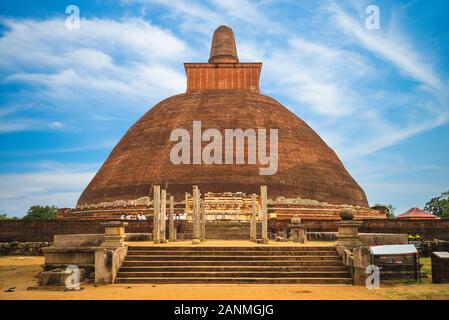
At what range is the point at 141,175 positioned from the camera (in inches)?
1056

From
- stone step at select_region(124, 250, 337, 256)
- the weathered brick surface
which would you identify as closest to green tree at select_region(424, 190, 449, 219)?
the weathered brick surface

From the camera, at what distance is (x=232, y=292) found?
907cm

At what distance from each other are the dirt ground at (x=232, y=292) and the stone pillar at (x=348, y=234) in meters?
1.39

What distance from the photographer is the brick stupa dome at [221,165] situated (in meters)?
26.0

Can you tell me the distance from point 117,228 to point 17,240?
387 inches

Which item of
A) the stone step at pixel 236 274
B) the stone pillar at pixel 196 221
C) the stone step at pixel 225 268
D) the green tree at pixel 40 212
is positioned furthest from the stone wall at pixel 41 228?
the green tree at pixel 40 212

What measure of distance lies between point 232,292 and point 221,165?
57.6 ft

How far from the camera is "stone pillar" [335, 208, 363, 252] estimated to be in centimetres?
1147

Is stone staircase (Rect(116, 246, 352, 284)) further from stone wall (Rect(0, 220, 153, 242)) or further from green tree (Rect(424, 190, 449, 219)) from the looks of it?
green tree (Rect(424, 190, 449, 219))

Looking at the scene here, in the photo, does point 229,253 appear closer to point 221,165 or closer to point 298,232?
point 298,232

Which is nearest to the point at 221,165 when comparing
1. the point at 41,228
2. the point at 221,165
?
the point at 221,165

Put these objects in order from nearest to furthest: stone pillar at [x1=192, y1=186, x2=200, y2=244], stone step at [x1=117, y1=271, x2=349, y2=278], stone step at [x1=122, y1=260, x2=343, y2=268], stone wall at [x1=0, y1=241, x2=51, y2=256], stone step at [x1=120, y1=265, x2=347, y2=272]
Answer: stone step at [x1=117, y1=271, x2=349, y2=278]
stone step at [x1=120, y1=265, x2=347, y2=272]
stone step at [x1=122, y1=260, x2=343, y2=268]
stone pillar at [x1=192, y1=186, x2=200, y2=244]
stone wall at [x1=0, y1=241, x2=51, y2=256]

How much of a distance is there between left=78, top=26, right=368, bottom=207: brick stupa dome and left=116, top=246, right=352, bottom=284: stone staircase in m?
13.5
